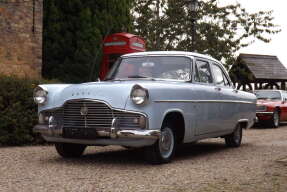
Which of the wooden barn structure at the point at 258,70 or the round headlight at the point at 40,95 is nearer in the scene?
the round headlight at the point at 40,95

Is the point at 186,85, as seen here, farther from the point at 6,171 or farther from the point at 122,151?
the point at 6,171

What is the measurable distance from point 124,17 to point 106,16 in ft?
4.40

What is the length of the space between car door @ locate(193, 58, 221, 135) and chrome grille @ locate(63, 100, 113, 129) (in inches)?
69.6

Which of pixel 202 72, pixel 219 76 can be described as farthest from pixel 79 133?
pixel 219 76

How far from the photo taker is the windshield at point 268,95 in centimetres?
1911

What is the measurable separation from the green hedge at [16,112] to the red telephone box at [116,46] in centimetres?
691

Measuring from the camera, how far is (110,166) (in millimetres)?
7352

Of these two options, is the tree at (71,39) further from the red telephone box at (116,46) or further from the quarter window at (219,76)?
the quarter window at (219,76)

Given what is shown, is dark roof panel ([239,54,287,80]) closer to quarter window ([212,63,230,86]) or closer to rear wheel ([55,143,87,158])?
quarter window ([212,63,230,86])

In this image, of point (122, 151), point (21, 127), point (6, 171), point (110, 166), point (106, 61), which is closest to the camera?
point (6, 171)

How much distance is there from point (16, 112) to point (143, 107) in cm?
386

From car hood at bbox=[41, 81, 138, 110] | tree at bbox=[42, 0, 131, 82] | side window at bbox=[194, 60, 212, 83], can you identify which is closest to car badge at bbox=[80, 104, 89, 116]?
car hood at bbox=[41, 81, 138, 110]

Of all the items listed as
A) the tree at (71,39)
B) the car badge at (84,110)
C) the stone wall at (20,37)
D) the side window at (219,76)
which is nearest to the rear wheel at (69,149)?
the car badge at (84,110)

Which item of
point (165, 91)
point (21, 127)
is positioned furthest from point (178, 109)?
point (21, 127)
